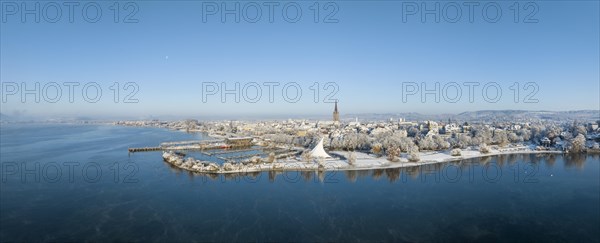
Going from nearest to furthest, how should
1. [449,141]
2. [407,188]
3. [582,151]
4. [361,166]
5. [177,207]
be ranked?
1. [177,207]
2. [407,188]
3. [361,166]
4. [582,151]
5. [449,141]

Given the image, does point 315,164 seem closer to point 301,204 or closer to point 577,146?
point 301,204

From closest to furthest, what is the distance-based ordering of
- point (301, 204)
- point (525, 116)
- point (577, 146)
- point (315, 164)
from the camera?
point (301, 204), point (315, 164), point (577, 146), point (525, 116)

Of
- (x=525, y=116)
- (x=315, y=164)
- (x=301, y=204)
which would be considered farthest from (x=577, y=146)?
(x=525, y=116)

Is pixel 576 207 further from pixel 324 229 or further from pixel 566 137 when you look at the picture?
pixel 566 137

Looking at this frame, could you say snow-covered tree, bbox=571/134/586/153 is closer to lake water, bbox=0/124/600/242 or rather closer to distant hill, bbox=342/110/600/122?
lake water, bbox=0/124/600/242

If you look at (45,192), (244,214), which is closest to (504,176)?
(244,214)

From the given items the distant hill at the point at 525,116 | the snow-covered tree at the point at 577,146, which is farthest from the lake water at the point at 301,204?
the distant hill at the point at 525,116

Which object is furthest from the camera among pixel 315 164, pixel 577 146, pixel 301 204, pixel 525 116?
pixel 525 116

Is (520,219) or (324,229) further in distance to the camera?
(520,219)
